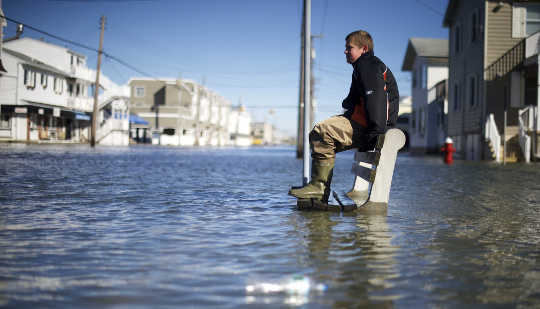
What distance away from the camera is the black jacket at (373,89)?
18.9 ft

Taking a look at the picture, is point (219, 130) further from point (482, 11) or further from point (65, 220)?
→ point (65, 220)

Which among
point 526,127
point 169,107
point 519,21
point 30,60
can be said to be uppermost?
point 30,60

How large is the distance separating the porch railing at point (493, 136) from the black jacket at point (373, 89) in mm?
18805

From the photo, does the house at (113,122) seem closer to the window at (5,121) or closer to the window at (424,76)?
the window at (5,121)

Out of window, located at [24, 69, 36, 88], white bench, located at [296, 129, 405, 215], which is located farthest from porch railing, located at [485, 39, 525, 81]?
window, located at [24, 69, 36, 88]

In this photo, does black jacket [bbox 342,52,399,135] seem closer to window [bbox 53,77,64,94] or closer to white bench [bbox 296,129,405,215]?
white bench [bbox 296,129,405,215]

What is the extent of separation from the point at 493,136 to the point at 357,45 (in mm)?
19348

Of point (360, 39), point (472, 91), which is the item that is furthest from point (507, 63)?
point (360, 39)

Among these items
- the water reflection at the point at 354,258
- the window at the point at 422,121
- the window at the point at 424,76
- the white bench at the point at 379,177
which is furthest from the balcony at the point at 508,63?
the water reflection at the point at 354,258

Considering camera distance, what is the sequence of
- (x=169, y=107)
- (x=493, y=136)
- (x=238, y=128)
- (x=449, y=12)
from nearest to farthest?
1. (x=493, y=136)
2. (x=449, y=12)
3. (x=169, y=107)
4. (x=238, y=128)

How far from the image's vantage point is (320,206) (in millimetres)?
6422

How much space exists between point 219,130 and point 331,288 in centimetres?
10675

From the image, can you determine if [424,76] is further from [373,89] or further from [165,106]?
[165,106]

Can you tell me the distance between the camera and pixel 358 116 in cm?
611
